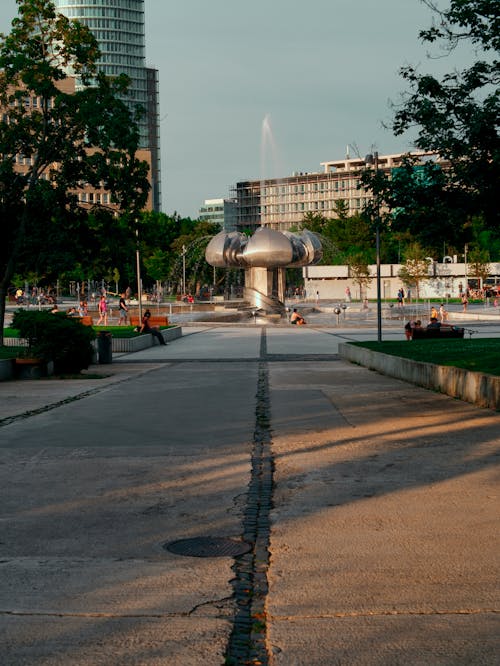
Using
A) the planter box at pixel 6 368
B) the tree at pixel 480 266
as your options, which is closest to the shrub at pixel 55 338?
the planter box at pixel 6 368

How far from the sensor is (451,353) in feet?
67.1

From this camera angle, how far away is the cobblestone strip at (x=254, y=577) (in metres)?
4.24

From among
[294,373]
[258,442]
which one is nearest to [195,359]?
[294,373]

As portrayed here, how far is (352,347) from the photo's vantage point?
27.2 metres

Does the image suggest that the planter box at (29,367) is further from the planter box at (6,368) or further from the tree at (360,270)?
the tree at (360,270)

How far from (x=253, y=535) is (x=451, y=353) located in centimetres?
1462

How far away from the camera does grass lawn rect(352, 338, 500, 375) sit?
1653 centimetres

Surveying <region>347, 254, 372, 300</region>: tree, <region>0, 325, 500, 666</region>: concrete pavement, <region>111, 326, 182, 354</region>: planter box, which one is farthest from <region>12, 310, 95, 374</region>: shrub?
<region>347, 254, 372, 300</region>: tree

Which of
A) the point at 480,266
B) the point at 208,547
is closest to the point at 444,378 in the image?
the point at 208,547

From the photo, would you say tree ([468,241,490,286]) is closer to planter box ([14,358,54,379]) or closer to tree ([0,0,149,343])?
tree ([0,0,149,343])

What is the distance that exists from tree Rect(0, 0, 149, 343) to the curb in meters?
12.3

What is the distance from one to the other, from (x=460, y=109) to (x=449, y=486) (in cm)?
842

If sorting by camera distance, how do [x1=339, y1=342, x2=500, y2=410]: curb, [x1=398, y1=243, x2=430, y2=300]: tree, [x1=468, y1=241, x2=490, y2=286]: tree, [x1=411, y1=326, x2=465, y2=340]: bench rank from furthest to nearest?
[x1=468, y1=241, x2=490, y2=286]: tree
[x1=398, y1=243, x2=430, y2=300]: tree
[x1=411, y1=326, x2=465, y2=340]: bench
[x1=339, y1=342, x2=500, y2=410]: curb

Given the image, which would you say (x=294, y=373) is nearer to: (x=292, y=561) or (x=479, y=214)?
(x=479, y=214)
